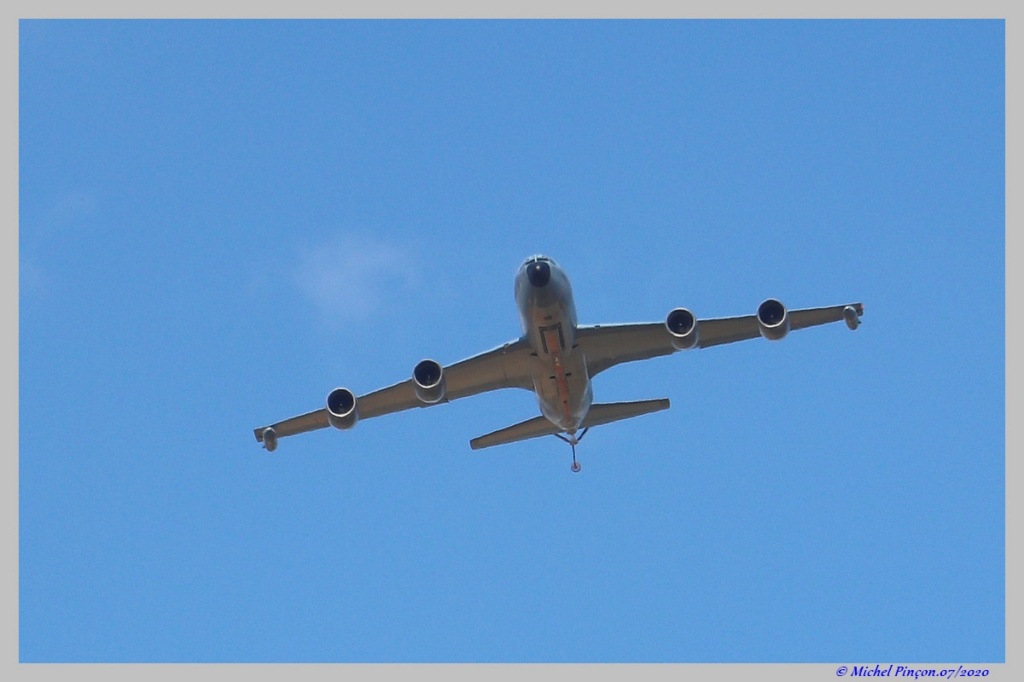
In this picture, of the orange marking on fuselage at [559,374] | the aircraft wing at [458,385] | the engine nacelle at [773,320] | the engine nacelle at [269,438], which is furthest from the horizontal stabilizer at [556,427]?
the engine nacelle at [269,438]

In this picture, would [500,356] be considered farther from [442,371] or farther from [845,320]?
[845,320]

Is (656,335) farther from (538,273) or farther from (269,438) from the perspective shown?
(269,438)

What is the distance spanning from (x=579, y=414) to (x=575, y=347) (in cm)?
275

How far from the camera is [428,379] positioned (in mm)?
35688

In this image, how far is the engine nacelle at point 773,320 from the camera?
34875 millimetres

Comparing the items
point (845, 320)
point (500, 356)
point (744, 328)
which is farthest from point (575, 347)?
point (845, 320)

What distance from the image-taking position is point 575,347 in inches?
1436

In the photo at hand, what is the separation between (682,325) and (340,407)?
33.1ft

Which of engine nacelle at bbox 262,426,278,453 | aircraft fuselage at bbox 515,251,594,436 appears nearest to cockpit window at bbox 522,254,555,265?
aircraft fuselage at bbox 515,251,594,436

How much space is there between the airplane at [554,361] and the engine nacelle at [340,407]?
0.03 meters

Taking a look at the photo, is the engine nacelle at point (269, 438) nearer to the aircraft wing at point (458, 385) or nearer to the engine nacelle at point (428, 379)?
the aircraft wing at point (458, 385)

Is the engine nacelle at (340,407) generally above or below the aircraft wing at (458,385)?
below

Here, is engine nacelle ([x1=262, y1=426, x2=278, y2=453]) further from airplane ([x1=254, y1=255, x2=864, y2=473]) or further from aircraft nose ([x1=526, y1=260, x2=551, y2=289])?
aircraft nose ([x1=526, y1=260, x2=551, y2=289])

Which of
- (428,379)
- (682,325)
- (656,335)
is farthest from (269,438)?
(682,325)
